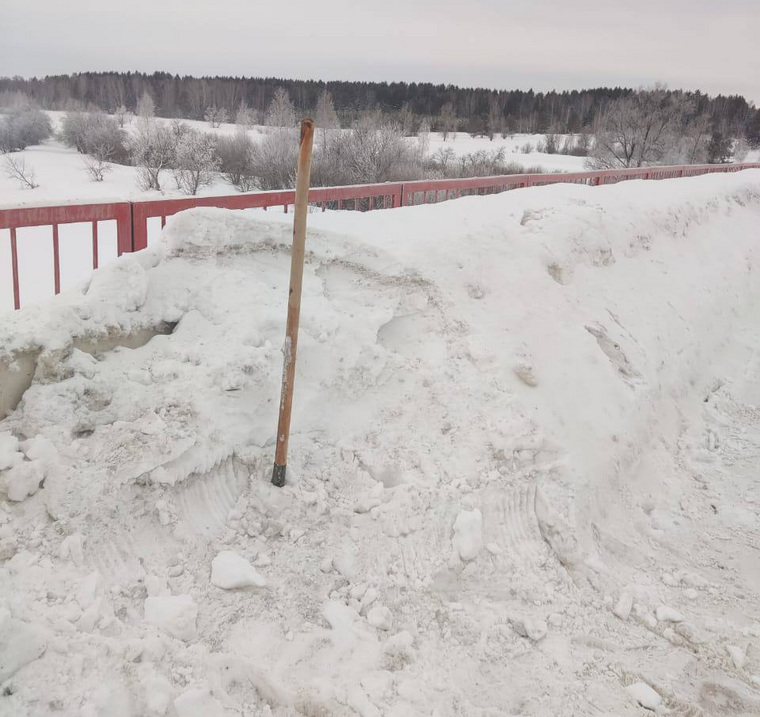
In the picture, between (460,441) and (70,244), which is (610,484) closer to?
(460,441)

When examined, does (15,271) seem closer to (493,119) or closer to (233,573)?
(233,573)

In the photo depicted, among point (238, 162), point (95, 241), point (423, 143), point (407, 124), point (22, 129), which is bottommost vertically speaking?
point (22, 129)

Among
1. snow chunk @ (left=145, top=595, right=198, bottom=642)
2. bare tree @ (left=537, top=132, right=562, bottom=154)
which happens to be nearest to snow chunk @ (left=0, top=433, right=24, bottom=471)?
snow chunk @ (left=145, top=595, right=198, bottom=642)

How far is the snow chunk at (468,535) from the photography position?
2.81 meters

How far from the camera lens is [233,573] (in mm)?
2469

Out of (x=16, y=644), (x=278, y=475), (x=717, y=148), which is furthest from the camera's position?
(x=717, y=148)

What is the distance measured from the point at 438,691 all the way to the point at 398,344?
2194mm

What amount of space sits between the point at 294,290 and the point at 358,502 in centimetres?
115

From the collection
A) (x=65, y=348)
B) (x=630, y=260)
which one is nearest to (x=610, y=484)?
(x=65, y=348)

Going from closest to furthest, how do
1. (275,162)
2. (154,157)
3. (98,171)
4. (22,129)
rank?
(275,162), (154,157), (98,171), (22,129)

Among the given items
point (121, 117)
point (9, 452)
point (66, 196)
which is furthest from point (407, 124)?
point (9, 452)

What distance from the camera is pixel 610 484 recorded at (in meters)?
3.64

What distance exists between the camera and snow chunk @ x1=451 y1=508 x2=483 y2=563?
2.81 metres

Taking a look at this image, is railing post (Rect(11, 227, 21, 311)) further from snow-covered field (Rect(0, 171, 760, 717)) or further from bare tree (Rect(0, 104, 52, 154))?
bare tree (Rect(0, 104, 52, 154))
